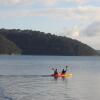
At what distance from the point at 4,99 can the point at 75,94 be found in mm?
9980

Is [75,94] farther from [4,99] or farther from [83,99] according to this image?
[4,99]

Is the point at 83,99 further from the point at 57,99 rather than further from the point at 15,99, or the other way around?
the point at 15,99

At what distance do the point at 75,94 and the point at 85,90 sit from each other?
5172 mm

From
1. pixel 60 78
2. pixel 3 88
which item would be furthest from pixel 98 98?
pixel 60 78

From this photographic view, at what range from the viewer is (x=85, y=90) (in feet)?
175

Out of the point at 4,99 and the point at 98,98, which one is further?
the point at 98,98

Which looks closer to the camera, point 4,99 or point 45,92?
point 4,99

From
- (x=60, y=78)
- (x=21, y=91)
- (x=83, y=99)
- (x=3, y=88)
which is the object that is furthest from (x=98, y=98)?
(x=60, y=78)

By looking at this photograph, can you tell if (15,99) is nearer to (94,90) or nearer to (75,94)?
(75,94)

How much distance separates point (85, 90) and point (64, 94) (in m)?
6.03

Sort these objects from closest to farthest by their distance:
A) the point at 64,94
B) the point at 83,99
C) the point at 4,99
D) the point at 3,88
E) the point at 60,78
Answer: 1. the point at 4,99
2. the point at 83,99
3. the point at 64,94
4. the point at 3,88
5. the point at 60,78

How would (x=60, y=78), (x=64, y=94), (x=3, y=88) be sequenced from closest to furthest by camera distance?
(x=64, y=94) → (x=3, y=88) → (x=60, y=78)

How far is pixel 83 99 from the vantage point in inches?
1756

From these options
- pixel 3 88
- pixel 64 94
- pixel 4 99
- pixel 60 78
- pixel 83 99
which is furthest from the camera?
pixel 60 78
